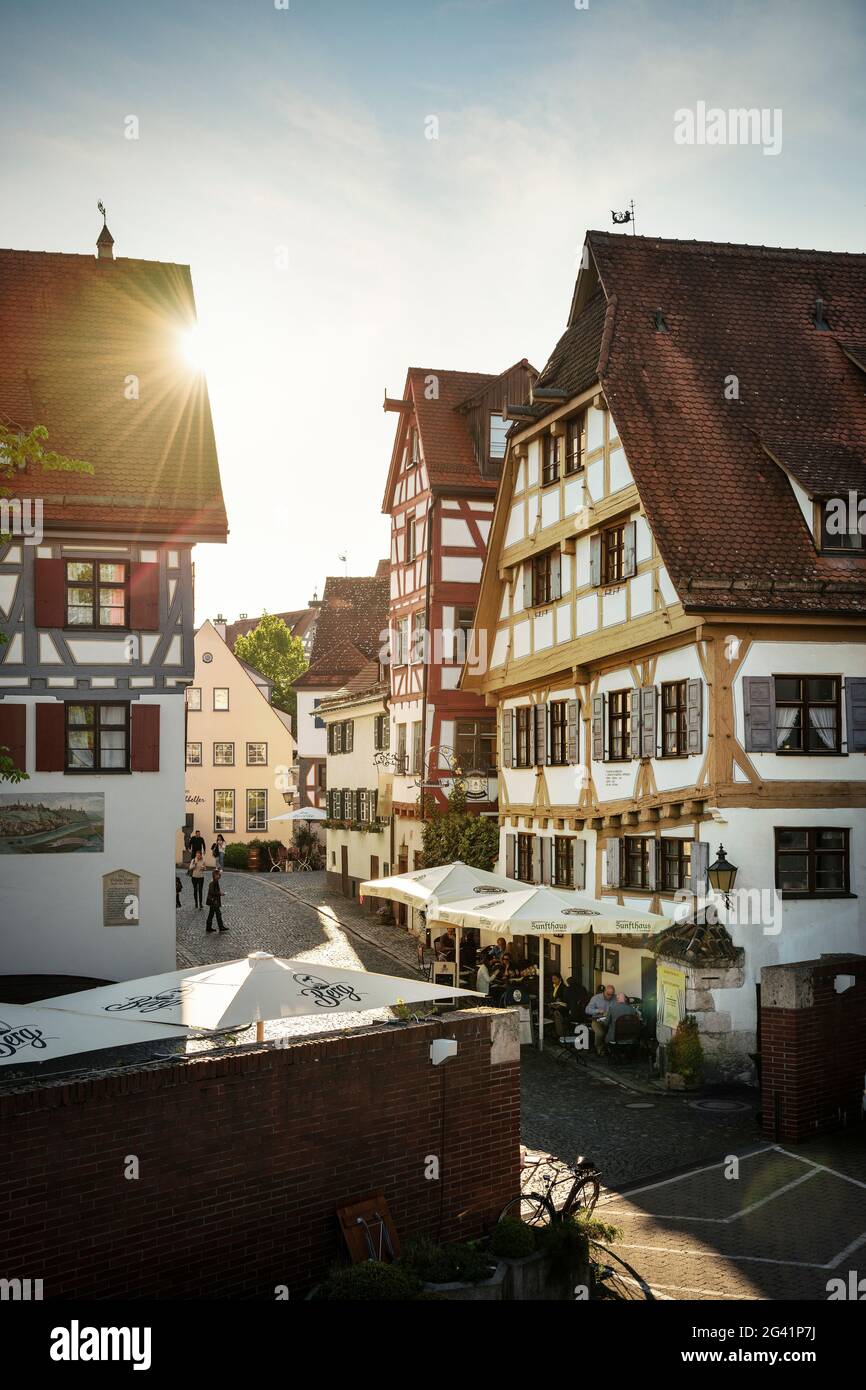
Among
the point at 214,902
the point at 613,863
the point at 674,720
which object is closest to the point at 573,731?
the point at 613,863

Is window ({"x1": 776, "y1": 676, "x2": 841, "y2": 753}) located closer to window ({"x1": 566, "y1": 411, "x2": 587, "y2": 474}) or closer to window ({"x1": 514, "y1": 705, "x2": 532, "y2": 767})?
window ({"x1": 566, "y1": 411, "x2": 587, "y2": 474})

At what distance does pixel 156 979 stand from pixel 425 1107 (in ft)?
10.0

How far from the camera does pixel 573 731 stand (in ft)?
83.3

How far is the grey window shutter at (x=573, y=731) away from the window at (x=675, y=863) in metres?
3.90

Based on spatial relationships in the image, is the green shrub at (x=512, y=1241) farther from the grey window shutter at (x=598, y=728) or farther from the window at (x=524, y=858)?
the window at (x=524, y=858)

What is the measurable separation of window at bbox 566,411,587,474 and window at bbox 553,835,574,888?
23.1 ft

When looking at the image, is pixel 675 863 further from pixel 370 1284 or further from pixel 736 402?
pixel 370 1284

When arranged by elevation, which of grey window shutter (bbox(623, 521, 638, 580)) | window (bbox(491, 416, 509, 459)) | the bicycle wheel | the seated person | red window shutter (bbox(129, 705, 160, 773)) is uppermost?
window (bbox(491, 416, 509, 459))

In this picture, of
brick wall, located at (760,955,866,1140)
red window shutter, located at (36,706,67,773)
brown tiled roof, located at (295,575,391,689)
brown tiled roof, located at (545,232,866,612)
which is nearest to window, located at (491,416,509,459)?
brown tiled roof, located at (545,232,866,612)

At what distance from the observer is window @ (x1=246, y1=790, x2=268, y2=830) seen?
198 feet

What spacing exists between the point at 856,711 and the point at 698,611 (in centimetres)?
304

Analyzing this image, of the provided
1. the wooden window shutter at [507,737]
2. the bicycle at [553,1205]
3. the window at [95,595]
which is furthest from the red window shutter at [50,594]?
the bicycle at [553,1205]

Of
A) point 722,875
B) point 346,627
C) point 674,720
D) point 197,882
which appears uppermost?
point 346,627
